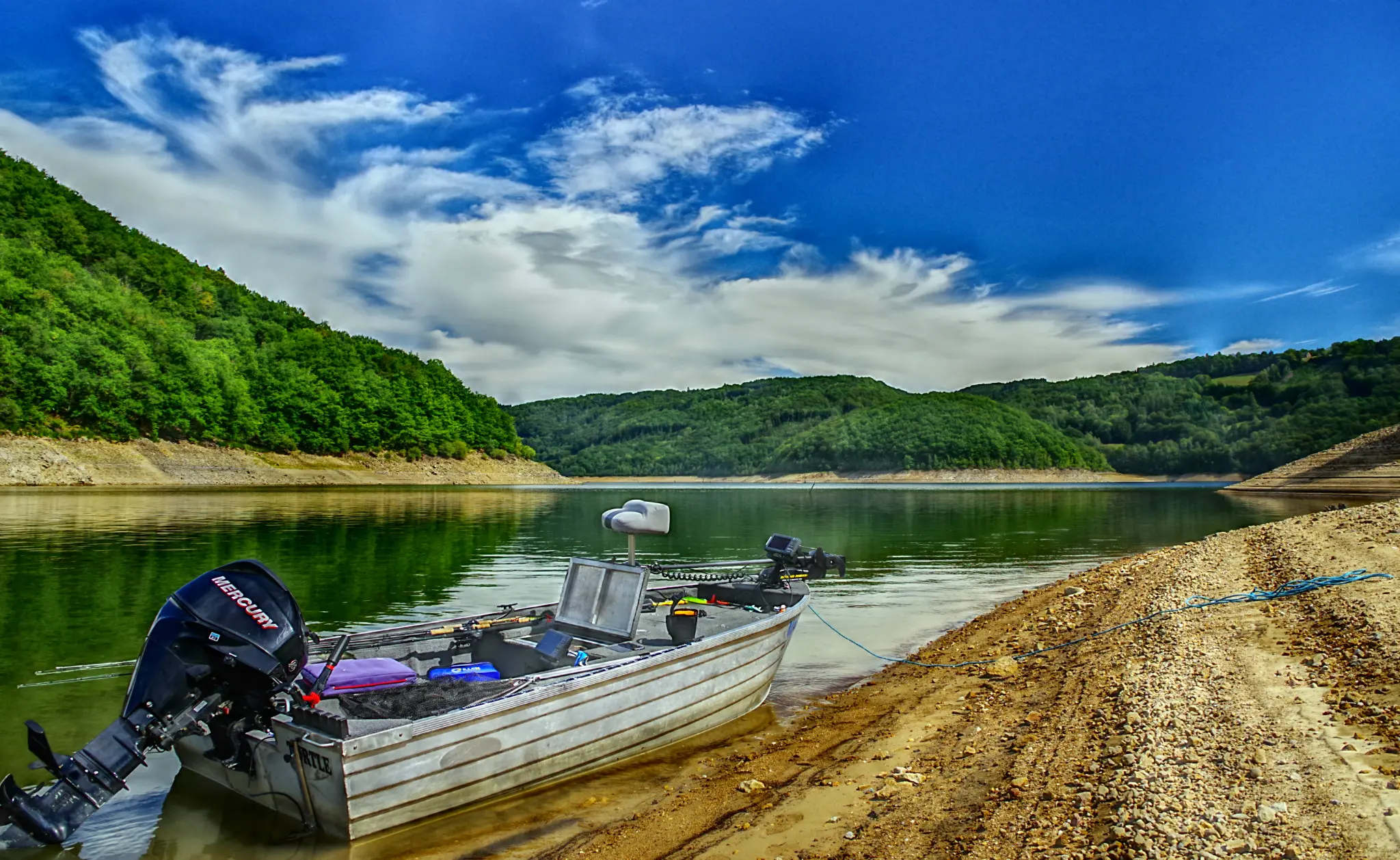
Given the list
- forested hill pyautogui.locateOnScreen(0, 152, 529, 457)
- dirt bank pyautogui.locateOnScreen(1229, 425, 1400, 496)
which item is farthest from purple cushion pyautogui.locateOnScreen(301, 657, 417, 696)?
dirt bank pyautogui.locateOnScreen(1229, 425, 1400, 496)

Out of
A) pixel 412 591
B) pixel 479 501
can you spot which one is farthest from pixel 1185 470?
pixel 412 591

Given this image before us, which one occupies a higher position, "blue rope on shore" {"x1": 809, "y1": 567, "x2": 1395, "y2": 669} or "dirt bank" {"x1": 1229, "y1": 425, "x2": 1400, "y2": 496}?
"dirt bank" {"x1": 1229, "y1": 425, "x2": 1400, "y2": 496}

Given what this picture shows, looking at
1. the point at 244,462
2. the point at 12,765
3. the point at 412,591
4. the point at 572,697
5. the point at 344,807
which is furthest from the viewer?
the point at 244,462

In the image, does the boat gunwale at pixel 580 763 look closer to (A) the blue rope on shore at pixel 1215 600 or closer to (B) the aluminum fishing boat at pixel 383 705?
(B) the aluminum fishing boat at pixel 383 705

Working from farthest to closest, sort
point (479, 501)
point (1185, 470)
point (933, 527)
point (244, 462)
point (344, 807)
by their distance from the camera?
1. point (1185, 470)
2. point (244, 462)
3. point (479, 501)
4. point (933, 527)
5. point (344, 807)

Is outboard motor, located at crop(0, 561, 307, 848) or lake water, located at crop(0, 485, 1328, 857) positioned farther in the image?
lake water, located at crop(0, 485, 1328, 857)

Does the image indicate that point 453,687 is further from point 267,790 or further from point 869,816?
point 869,816

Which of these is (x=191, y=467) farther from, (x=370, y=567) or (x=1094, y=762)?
(x=1094, y=762)

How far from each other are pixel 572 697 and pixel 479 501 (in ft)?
206

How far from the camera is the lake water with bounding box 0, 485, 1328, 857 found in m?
7.59

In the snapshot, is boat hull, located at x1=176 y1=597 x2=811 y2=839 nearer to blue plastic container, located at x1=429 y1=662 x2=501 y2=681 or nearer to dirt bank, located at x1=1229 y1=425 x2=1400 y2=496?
blue plastic container, located at x1=429 y1=662 x2=501 y2=681

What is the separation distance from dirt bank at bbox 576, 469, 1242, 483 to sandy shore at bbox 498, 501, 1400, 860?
482 feet

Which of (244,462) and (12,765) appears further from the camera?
(244,462)

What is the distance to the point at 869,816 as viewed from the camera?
595 cm
